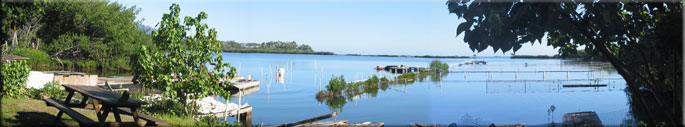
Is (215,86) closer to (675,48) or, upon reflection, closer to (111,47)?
(675,48)

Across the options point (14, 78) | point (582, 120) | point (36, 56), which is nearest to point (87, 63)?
point (36, 56)

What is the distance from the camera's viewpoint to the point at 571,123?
7328 millimetres

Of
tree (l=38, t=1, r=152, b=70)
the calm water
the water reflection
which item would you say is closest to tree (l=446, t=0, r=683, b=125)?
the calm water

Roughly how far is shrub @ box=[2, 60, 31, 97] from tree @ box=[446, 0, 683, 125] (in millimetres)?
7708

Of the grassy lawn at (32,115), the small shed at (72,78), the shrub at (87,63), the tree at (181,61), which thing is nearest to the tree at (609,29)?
→ the grassy lawn at (32,115)

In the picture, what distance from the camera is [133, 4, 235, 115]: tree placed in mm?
7902

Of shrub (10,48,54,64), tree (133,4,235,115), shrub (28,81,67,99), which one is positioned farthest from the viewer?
shrub (10,48,54,64)

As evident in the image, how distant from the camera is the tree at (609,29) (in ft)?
12.3

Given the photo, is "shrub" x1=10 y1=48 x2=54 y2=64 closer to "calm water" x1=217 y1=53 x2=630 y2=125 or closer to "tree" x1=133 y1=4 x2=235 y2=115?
"calm water" x1=217 y1=53 x2=630 y2=125

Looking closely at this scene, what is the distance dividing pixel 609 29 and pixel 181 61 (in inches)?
237

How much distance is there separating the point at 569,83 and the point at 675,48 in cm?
2284

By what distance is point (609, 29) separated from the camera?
4.23 meters

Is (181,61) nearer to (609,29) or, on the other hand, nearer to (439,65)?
(609,29)

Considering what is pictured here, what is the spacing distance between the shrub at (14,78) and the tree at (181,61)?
2069 millimetres
